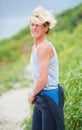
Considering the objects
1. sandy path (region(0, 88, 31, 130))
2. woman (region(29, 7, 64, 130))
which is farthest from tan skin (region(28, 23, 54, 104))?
sandy path (region(0, 88, 31, 130))

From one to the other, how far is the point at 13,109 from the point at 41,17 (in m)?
4.49

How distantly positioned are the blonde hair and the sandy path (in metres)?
2.62

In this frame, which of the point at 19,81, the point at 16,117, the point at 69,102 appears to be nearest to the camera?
the point at 69,102

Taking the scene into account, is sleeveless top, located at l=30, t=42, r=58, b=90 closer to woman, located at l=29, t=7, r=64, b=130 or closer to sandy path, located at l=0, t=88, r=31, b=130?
woman, located at l=29, t=7, r=64, b=130

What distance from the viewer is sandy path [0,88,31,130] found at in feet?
22.2

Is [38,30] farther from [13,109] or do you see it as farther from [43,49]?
[13,109]

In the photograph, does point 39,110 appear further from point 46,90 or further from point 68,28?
point 68,28

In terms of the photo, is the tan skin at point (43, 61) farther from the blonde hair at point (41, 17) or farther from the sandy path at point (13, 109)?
the sandy path at point (13, 109)

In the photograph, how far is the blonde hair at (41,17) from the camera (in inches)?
156

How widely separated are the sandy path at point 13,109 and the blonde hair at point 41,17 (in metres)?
2.62

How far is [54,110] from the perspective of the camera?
Answer: 403cm

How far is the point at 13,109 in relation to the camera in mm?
8297

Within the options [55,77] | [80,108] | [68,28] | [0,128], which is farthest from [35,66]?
Answer: [68,28]

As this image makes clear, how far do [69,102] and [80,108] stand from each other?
14.0 inches
